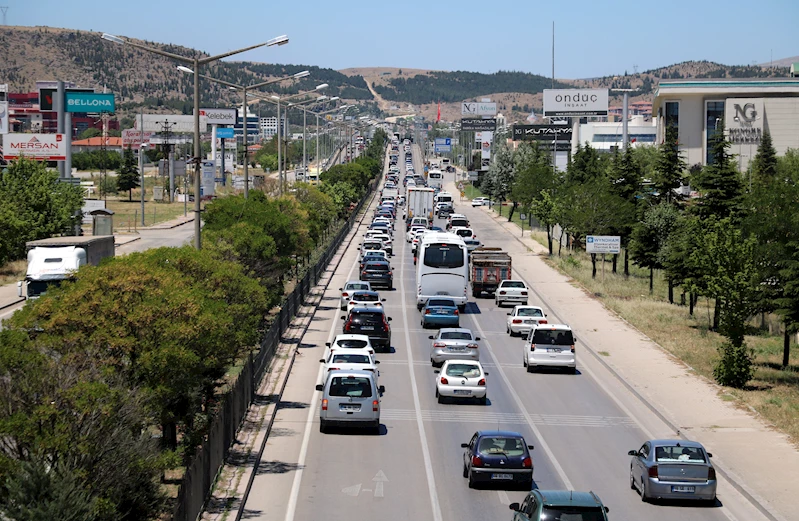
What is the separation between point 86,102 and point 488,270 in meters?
66.4

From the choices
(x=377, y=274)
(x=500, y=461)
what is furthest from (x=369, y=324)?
(x=500, y=461)

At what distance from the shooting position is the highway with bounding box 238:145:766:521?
21.0 meters

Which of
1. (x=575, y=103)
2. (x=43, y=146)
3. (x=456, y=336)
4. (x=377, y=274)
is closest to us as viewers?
(x=456, y=336)

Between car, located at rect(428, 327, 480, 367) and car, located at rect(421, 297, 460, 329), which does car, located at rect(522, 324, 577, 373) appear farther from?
car, located at rect(421, 297, 460, 329)

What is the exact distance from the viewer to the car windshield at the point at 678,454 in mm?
21250

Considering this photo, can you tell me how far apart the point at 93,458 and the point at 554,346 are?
76.0 ft

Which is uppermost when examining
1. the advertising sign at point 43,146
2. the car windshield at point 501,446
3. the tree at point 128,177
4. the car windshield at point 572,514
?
the advertising sign at point 43,146

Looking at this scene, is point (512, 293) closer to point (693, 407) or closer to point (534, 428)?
point (693, 407)

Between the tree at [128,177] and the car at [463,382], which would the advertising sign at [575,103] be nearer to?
the tree at [128,177]

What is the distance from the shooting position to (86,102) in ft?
366

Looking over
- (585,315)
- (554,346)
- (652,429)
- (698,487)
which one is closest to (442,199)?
(585,315)

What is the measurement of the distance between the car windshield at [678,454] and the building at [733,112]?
111 metres

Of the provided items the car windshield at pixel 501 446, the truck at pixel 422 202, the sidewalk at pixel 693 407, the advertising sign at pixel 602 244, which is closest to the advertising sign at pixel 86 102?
the truck at pixel 422 202

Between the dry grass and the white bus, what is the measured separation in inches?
320
